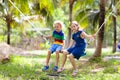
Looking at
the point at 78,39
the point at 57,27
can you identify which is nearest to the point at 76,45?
the point at 78,39

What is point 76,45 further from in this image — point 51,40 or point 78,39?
point 51,40

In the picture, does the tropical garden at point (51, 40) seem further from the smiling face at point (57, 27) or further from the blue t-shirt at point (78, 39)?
the smiling face at point (57, 27)

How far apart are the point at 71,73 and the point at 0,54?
3564 mm

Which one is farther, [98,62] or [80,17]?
[80,17]

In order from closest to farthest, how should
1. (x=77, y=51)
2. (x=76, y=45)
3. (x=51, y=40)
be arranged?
(x=77, y=51)
(x=76, y=45)
(x=51, y=40)

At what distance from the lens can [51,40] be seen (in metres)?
13.5

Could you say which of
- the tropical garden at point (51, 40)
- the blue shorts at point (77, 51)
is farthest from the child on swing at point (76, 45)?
the tropical garden at point (51, 40)

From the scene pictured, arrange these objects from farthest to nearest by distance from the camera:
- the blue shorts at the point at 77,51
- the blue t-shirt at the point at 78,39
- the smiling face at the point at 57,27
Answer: the smiling face at the point at 57,27, the blue t-shirt at the point at 78,39, the blue shorts at the point at 77,51

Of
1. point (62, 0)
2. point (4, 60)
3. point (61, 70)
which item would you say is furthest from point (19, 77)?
point (62, 0)

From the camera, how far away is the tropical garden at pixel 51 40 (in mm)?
9562

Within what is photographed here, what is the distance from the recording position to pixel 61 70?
9.60 meters

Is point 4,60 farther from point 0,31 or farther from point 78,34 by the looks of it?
point 0,31

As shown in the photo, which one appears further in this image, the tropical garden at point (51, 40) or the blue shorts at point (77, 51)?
the tropical garden at point (51, 40)

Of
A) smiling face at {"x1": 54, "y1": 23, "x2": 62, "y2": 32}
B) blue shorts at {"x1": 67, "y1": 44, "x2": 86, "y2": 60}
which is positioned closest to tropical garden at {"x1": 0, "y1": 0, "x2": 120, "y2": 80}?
blue shorts at {"x1": 67, "y1": 44, "x2": 86, "y2": 60}
